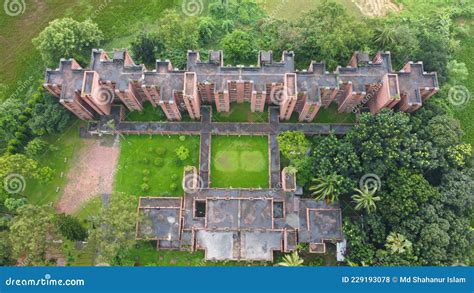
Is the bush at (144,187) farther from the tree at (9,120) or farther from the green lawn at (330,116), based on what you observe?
the green lawn at (330,116)

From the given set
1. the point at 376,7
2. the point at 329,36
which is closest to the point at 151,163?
the point at 329,36

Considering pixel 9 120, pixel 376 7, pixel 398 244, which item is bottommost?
pixel 398 244

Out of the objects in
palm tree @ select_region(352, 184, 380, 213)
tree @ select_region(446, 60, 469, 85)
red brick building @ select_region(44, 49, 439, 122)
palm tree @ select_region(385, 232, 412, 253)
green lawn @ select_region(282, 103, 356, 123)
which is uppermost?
tree @ select_region(446, 60, 469, 85)

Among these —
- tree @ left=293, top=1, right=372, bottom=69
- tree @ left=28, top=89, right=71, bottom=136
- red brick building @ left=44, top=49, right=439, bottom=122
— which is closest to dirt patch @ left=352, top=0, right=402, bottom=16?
tree @ left=293, top=1, right=372, bottom=69

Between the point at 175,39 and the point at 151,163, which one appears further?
the point at 175,39

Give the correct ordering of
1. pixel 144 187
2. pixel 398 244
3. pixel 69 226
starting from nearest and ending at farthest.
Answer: pixel 398 244 → pixel 69 226 → pixel 144 187

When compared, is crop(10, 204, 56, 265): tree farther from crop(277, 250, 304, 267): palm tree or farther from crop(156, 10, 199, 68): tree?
crop(277, 250, 304, 267): palm tree

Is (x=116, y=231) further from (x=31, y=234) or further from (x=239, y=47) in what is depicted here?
(x=239, y=47)
